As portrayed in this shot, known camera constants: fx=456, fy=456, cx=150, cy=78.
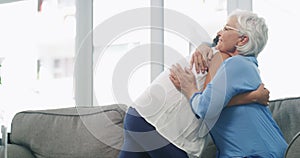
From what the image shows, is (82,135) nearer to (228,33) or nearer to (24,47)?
(228,33)

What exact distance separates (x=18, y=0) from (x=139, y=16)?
2550 millimetres

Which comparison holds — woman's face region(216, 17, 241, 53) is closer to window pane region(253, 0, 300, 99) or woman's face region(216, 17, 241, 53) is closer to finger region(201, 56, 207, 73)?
finger region(201, 56, 207, 73)

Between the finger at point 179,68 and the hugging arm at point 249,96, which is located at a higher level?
the finger at point 179,68

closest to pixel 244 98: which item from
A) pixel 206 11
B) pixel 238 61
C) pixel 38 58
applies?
pixel 238 61

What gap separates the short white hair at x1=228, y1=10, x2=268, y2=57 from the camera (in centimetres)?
199

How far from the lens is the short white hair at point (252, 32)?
1991 mm

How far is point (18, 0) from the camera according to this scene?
4.11 m

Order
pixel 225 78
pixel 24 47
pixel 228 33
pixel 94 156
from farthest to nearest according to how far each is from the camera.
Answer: pixel 24 47
pixel 94 156
pixel 228 33
pixel 225 78

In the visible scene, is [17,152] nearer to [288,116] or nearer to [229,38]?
[229,38]

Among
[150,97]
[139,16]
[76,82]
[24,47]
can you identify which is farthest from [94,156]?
[24,47]

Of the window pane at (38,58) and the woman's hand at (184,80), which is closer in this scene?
the woman's hand at (184,80)

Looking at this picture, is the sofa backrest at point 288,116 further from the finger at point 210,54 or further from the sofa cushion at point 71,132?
the sofa cushion at point 71,132

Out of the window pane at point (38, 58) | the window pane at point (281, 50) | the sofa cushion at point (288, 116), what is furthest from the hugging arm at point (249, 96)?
the window pane at point (38, 58)

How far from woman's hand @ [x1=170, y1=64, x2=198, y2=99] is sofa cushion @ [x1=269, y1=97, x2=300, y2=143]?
2.00 feet
